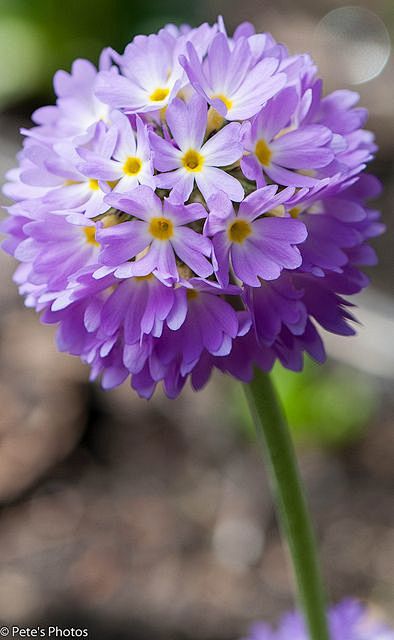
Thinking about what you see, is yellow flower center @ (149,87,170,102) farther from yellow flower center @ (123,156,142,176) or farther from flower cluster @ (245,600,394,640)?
flower cluster @ (245,600,394,640)

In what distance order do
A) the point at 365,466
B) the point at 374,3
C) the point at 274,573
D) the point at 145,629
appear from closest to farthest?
the point at 145,629
the point at 274,573
the point at 365,466
the point at 374,3

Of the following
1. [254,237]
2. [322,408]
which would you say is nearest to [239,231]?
[254,237]

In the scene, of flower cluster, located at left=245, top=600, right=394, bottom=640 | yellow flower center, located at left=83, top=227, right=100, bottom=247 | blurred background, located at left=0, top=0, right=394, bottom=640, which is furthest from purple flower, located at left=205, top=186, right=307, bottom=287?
blurred background, located at left=0, top=0, right=394, bottom=640

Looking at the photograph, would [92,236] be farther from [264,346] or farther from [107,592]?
[107,592]

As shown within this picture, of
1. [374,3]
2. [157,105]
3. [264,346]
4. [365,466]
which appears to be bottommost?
[264,346]

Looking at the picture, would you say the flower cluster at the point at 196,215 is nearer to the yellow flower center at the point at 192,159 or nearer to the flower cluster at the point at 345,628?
the yellow flower center at the point at 192,159

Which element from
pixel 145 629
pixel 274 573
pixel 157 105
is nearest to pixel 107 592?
pixel 145 629
